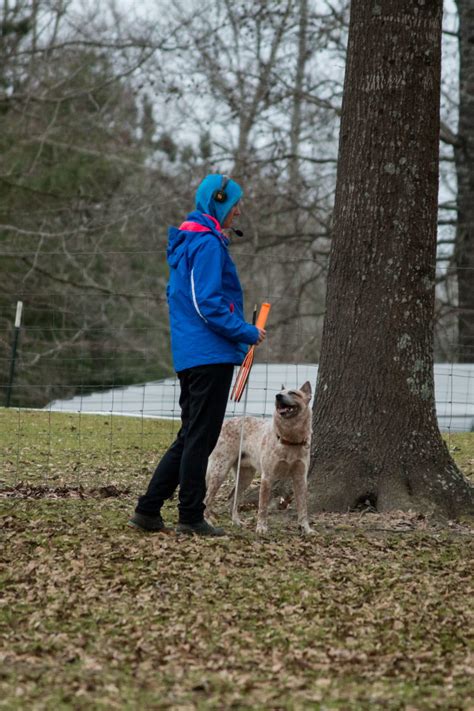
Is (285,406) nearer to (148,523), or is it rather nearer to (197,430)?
(197,430)

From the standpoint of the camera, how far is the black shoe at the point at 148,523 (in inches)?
252

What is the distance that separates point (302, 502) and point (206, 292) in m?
1.58

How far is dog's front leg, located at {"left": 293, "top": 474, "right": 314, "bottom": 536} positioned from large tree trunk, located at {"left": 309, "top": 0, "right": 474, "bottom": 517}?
0.48 m

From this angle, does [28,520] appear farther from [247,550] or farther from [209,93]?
[209,93]

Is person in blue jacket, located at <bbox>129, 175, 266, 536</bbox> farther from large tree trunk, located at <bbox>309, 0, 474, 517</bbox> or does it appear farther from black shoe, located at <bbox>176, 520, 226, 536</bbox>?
large tree trunk, located at <bbox>309, 0, 474, 517</bbox>

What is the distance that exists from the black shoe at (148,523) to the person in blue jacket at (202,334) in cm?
13

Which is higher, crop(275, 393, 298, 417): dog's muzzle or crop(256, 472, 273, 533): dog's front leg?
crop(275, 393, 298, 417): dog's muzzle

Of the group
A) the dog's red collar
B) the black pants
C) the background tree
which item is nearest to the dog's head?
the dog's red collar

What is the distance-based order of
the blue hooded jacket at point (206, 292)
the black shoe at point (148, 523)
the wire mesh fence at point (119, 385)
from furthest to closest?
the wire mesh fence at point (119, 385) → the black shoe at point (148, 523) → the blue hooded jacket at point (206, 292)

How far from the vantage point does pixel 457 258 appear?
58.5ft

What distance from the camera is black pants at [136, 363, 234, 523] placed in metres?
6.10

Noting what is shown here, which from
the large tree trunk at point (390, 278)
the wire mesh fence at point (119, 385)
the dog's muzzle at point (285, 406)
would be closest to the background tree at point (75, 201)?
the wire mesh fence at point (119, 385)

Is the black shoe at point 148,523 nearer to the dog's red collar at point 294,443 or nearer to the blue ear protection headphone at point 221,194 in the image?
the dog's red collar at point 294,443

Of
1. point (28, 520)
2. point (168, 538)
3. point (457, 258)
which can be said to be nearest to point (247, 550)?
point (168, 538)
